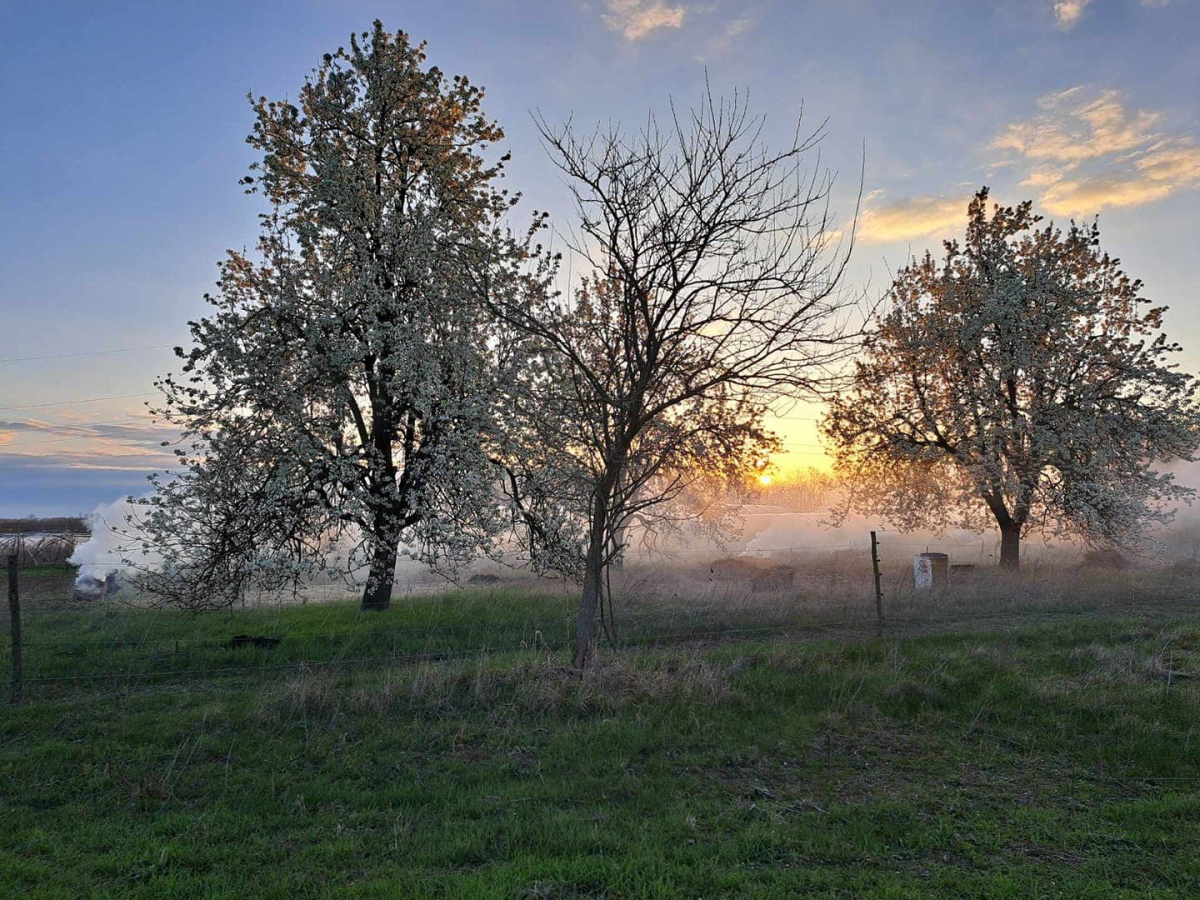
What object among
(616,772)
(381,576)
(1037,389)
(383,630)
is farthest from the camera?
(1037,389)

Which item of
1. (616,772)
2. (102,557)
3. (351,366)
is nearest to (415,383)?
(351,366)

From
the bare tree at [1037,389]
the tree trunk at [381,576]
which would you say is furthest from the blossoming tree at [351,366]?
the bare tree at [1037,389]

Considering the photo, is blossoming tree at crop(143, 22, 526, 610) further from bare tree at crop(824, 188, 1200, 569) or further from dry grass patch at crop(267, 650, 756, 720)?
bare tree at crop(824, 188, 1200, 569)

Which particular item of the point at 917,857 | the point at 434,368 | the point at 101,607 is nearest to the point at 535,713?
the point at 917,857

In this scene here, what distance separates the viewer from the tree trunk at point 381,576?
16.4 metres

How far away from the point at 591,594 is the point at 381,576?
8.44 m

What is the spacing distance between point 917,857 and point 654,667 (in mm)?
5065

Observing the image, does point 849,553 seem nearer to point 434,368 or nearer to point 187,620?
point 434,368

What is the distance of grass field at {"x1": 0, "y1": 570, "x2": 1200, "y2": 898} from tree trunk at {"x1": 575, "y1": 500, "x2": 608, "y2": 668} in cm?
61

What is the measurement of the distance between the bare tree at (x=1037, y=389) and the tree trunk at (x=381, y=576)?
56.6ft

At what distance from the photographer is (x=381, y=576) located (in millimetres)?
17219

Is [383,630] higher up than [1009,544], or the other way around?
[1009,544]

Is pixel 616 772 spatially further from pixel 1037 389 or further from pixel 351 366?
pixel 1037 389

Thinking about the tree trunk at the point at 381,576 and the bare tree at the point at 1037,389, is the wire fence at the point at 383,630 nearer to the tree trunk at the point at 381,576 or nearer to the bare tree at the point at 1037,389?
the tree trunk at the point at 381,576
